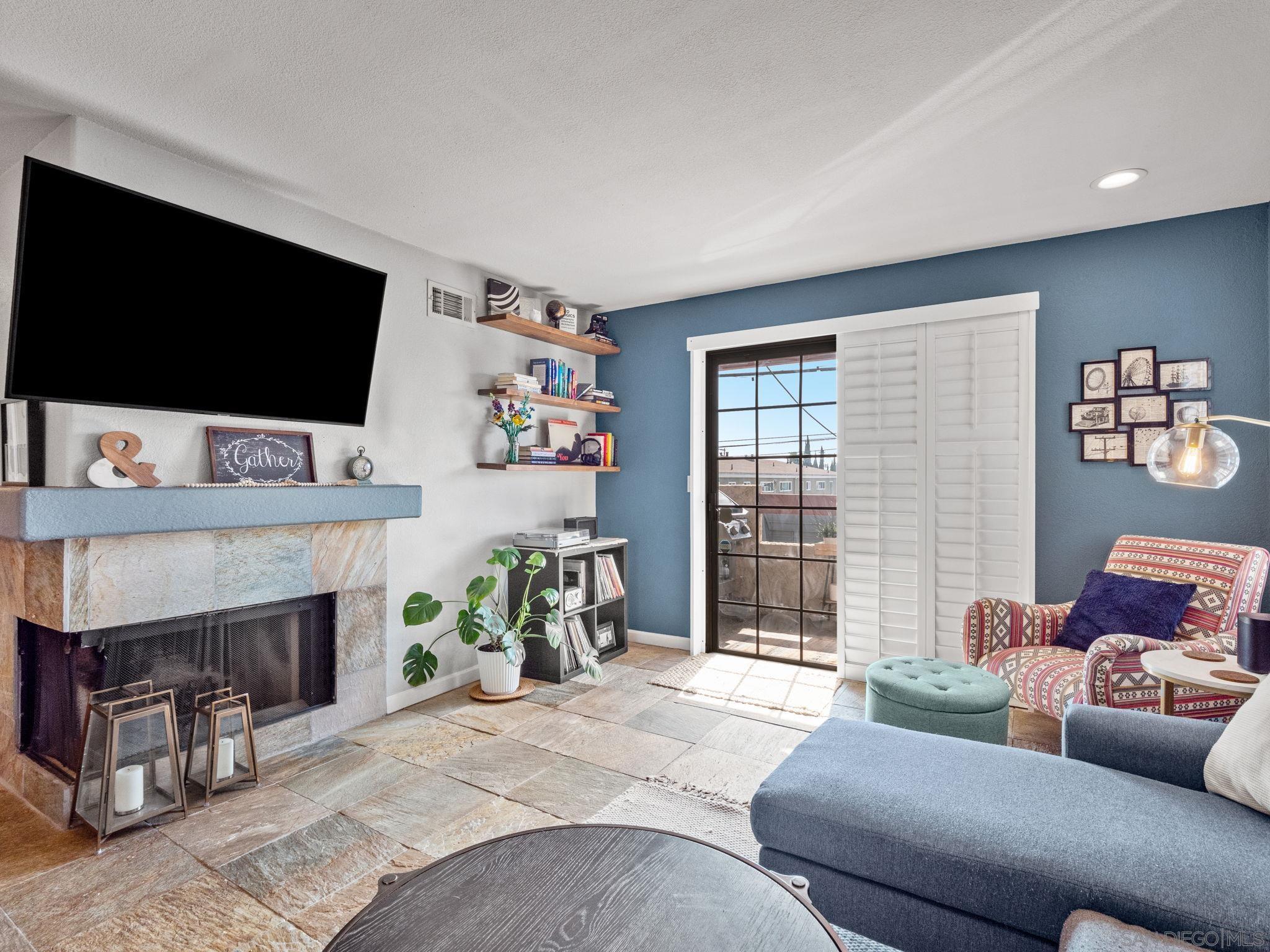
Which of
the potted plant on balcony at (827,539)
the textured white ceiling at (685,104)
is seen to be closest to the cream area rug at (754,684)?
the potted plant on balcony at (827,539)

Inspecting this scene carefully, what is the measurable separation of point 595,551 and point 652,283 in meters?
1.72

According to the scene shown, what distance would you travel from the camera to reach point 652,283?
4.06 meters

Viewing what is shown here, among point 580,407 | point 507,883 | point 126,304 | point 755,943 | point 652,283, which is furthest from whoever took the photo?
point 580,407

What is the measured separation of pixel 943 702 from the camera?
232cm

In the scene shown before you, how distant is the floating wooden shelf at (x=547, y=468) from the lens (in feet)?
12.4

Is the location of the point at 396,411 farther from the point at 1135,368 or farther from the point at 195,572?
the point at 1135,368

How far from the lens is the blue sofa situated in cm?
123

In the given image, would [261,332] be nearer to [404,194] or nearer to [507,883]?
[404,194]

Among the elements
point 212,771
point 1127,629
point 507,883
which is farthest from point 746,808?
point 212,771

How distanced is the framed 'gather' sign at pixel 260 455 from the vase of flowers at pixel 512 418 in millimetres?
1088

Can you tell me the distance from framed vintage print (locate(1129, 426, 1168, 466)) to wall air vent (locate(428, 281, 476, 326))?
134 inches

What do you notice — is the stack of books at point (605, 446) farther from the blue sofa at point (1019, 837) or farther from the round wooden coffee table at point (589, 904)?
the round wooden coffee table at point (589, 904)

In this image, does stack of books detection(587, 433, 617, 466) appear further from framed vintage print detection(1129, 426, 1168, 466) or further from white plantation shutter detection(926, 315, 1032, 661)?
framed vintage print detection(1129, 426, 1168, 466)

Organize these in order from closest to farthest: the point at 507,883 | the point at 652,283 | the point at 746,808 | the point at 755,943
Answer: the point at 755,943 → the point at 507,883 → the point at 746,808 → the point at 652,283
